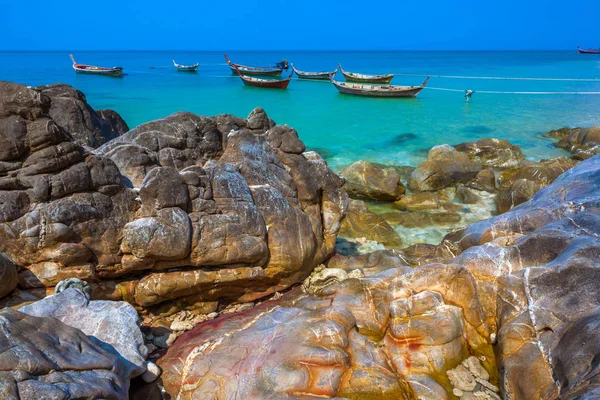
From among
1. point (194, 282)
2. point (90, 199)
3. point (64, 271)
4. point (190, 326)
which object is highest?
point (90, 199)

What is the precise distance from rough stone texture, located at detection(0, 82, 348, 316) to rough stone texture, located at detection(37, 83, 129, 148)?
2925 millimetres

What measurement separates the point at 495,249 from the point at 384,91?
3723cm

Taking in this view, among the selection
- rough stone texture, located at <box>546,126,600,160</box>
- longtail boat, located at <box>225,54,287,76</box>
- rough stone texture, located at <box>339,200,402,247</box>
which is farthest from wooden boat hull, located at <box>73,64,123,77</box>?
rough stone texture, located at <box>339,200,402,247</box>

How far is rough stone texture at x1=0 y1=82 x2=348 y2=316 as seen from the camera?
6746mm

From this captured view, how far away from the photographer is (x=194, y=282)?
302 inches

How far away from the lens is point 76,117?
38.0 feet

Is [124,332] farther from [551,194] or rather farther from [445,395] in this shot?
[551,194]

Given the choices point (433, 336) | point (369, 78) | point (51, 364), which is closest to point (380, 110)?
point (369, 78)

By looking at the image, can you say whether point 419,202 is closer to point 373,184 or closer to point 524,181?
point 373,184

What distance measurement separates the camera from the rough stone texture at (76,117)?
1139 cm

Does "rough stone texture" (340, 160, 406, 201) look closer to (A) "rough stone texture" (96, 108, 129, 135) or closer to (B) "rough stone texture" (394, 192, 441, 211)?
(B) "rough stone texture" (394, 192, 441, 211)

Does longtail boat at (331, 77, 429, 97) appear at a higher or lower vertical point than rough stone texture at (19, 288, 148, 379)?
higher

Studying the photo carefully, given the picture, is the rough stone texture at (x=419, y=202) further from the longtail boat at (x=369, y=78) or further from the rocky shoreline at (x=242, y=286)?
the longtail boat at (x=369, y=78)

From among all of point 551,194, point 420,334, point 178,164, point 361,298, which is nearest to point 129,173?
point 178,164
